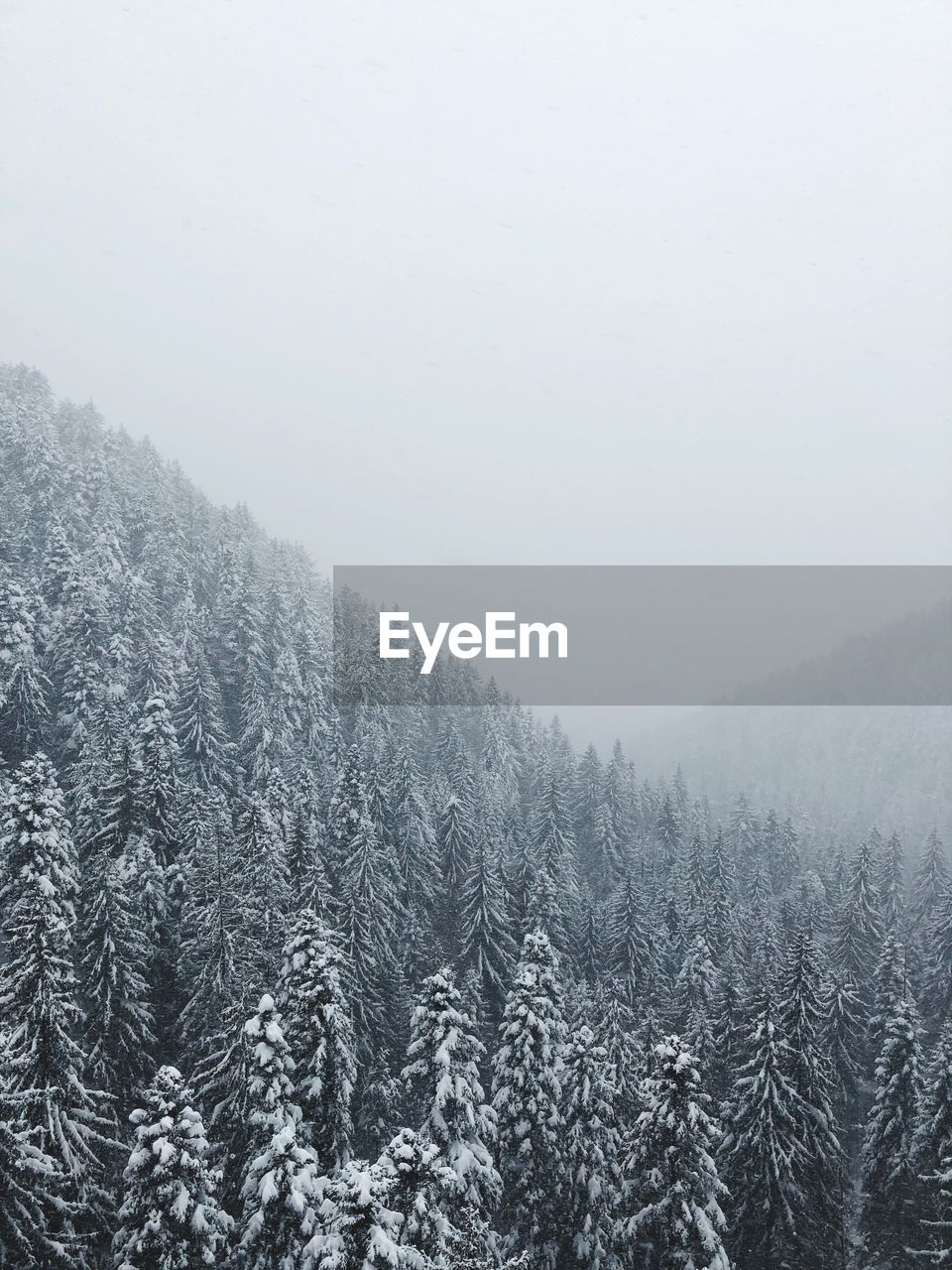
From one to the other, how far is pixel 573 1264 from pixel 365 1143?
36.4 ft

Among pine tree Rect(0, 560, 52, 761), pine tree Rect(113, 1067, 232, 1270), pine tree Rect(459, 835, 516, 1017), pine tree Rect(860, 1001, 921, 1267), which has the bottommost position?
pine tree Rect(860, 1001, 921, 1267)

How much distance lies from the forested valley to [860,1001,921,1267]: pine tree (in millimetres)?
143

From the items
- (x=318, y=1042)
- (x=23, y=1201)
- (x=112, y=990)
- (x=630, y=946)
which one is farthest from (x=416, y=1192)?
(x=630, y=946)

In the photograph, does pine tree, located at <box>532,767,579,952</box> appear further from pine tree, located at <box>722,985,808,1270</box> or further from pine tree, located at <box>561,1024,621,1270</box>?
pine tree, located at <box>561,1024,621,1270</box>

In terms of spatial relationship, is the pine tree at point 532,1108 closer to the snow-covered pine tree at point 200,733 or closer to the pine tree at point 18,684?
the snow-covered pine tree at point 200,733

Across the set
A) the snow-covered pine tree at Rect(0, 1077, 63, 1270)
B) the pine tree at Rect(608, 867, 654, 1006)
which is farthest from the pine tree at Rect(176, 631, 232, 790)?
the snow-covered pine tree at Rect(0, 1077, 63, 1270)

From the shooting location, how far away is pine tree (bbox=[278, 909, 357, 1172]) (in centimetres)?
2309

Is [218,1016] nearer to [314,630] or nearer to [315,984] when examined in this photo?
[315,984]

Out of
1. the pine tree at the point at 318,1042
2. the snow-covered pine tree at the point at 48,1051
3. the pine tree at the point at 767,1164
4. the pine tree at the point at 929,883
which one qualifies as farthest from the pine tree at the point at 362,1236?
the pine tree at the point at 929,883

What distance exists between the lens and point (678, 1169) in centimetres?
2062

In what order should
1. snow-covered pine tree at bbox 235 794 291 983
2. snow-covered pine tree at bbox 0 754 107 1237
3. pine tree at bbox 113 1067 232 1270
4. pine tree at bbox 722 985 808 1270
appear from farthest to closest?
snow-covered pine tree at bbox 235 794 291 983 → pine tree at bbox 722 985 808 1270 → snow-covered pine tree at bbox 0 754 107 1237 → pine tree at bbox 113 1067 232 1270

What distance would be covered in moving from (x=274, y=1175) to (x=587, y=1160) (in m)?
12.8

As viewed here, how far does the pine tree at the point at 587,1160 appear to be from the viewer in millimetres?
24578

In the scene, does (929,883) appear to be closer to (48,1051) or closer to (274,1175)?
(274,1175)
